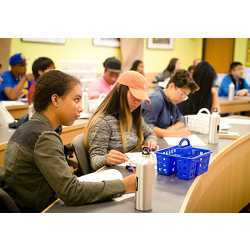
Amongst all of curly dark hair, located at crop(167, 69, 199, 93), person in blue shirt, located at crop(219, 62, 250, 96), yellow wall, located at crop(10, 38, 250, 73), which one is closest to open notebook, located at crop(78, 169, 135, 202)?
curly dark hair, located at crop(167, 69, 199, 93)

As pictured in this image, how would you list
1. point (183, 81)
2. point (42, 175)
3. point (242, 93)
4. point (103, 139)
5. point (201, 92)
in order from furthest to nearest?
point (242, 93), point (201, 92), point (183, 81), point (103, 139), point (42, 175)

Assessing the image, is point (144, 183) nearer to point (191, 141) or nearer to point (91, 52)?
point (191, 141)

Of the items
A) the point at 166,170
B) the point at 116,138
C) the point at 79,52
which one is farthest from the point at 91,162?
the point at 79,52

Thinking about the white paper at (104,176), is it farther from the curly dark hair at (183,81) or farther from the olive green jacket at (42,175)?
the curly dark hair at (183,81)

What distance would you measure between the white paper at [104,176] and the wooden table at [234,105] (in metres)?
2.71

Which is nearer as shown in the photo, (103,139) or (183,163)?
(183,163)

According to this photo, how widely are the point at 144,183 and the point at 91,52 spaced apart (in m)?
3.56

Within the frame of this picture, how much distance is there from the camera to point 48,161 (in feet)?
3.67

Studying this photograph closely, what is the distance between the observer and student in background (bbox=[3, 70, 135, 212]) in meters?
1.12

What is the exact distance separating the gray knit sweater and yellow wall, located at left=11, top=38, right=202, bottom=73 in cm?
115

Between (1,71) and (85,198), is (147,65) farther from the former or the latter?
(85,198)

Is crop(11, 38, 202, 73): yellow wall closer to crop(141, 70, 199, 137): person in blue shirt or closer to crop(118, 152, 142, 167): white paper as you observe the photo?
crop(141, 70, 199, 137): person in blue shirt

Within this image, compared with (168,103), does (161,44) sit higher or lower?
higher

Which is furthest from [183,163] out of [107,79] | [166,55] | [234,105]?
[166,55]
